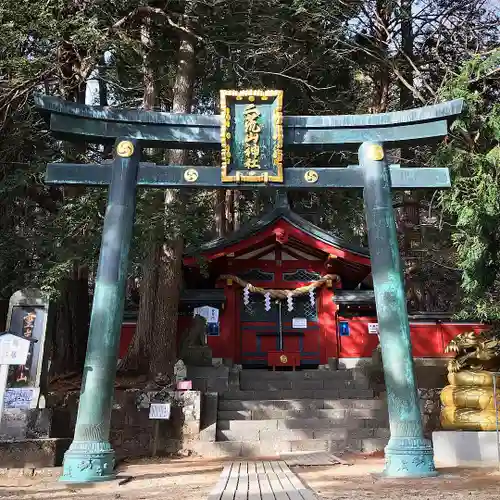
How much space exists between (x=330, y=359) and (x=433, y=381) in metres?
2.94

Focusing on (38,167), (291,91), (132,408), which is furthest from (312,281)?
(38,167)

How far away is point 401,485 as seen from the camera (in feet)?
19.0

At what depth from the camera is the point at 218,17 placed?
40.1ft

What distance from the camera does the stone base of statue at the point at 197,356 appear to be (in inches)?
514

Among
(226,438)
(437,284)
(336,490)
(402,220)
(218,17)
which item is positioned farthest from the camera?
(437,284)

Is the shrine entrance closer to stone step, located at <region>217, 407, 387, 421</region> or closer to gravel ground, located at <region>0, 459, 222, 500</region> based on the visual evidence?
stone step, located at <region>217, 407, 387, 421</region>

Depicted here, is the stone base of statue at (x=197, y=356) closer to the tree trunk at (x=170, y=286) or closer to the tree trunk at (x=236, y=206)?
the tree trunk at (x=170, y=286)

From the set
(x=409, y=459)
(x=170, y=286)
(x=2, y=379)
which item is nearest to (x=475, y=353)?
(x=409, y=459)

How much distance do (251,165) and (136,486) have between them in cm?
457

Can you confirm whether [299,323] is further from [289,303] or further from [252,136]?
[252,136]

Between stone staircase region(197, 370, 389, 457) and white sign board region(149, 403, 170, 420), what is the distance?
1.08 m

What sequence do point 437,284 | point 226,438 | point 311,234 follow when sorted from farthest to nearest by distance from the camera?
1. point 437,284
2. point 311,234
3. point 226,438

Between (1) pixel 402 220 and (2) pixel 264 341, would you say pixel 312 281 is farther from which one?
(1) pixel 402 220

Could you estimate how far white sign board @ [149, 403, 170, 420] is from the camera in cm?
998
